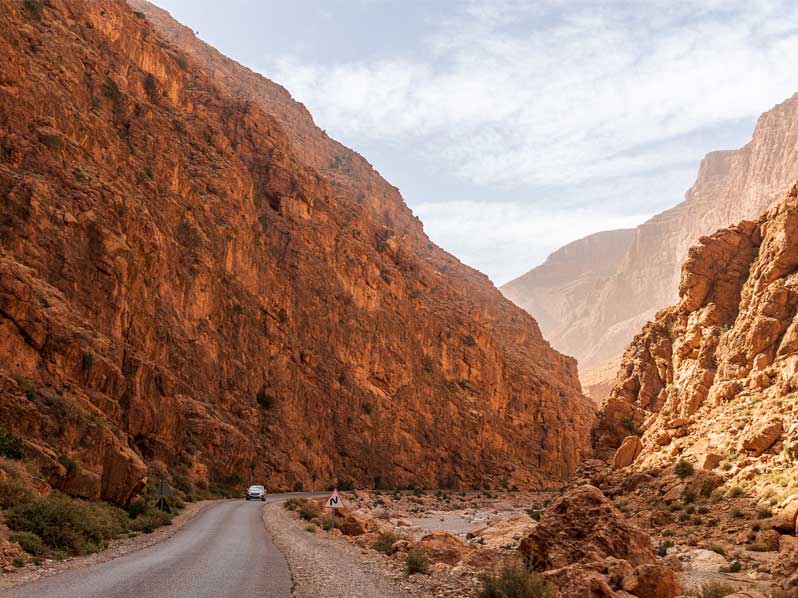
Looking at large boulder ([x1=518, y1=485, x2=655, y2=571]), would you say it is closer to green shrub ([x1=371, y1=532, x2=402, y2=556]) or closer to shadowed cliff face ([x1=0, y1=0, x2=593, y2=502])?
green shrub ([x1=371, y1=532, x2=402, y2=556])

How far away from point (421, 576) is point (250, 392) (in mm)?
45952

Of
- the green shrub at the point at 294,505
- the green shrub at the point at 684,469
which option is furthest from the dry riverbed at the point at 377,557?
the green shrub at the point at 684,469

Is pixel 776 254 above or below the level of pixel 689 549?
above

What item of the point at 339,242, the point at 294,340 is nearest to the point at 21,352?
the point at 294,340

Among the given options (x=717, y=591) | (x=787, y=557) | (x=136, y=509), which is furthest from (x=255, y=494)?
(x=717, y=591)

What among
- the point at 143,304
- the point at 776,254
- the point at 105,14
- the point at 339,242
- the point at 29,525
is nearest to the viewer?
the point at 29,525

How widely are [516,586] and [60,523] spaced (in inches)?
446

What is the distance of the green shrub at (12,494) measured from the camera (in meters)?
15.4

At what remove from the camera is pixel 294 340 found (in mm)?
68750

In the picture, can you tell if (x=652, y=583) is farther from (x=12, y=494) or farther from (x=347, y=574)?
(x=12, y=494)

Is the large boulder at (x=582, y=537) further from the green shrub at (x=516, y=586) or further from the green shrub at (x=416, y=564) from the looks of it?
the green shrub at (x=516, y=586)

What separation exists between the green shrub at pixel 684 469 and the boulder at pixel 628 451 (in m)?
8.60

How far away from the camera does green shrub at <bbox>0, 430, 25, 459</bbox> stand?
60.3 ft

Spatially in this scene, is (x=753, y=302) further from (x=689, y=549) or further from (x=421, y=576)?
(x=421, y=576)
